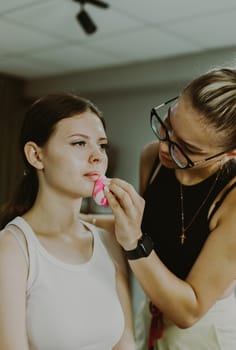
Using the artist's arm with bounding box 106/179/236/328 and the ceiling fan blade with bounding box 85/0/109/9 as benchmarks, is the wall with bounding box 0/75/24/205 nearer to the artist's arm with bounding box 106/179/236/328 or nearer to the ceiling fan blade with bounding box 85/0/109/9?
the ceiling fan blade with bounding box 85/0/109/9

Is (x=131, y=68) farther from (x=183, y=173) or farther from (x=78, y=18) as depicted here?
(x=183, y=173)

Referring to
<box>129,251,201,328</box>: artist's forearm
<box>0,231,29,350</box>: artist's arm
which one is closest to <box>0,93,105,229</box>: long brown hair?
<box>0,231,29,350</box>: artist's arm

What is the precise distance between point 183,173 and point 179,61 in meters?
3.31

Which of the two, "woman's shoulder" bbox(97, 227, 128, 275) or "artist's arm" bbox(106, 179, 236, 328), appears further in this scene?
"woman's shoulder" bbox(97, 227, 128, 275)

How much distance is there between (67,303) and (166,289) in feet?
0.96

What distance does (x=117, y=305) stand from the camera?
1681mm

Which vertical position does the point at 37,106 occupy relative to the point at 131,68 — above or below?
above

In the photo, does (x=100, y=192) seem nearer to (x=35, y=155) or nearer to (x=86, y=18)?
(x=35, y=155)

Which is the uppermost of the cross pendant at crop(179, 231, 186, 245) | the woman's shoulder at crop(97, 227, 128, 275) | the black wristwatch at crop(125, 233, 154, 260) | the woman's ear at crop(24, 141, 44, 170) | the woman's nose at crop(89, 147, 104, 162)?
the woman's ear at crop(24, 141, 44, 170)

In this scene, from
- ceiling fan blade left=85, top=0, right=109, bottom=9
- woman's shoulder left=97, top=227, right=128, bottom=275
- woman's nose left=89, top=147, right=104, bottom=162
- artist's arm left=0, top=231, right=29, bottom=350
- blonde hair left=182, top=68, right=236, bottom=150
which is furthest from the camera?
ceiling fan blade left=85, top=0, right=109, bottom=9

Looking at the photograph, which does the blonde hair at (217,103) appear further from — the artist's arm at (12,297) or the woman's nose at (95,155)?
the artist's arm at (12,297)

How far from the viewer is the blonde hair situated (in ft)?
5.12

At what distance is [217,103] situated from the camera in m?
1.56

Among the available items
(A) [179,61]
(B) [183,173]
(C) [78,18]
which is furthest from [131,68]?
(B) [183,173]
